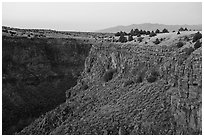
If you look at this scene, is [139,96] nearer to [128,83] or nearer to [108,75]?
[128,83]

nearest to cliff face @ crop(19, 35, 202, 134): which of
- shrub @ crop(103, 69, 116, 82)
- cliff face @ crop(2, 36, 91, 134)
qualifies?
shrub @ crop(103, 69, 116, 82)

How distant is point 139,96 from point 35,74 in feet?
65.6

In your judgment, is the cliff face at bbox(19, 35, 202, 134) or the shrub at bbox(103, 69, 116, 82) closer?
the cliff face at bbox(19, 35, 202, 134)

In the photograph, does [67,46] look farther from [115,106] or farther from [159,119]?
[159,119]

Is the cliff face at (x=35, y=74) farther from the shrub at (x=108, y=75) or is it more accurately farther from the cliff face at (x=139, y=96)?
the shrub at (x=108, y=75)

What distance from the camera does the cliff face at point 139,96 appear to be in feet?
46.9

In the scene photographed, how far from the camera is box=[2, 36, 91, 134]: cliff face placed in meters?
29.6

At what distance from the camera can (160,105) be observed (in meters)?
16.1

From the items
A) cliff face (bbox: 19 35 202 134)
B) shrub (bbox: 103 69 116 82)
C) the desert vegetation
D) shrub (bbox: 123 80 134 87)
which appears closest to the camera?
cliff face (bbox: 19 35 202 134)

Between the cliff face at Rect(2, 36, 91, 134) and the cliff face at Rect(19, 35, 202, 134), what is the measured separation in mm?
6104

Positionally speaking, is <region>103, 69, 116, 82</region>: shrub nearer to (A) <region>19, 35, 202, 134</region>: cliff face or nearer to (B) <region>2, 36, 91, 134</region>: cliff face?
(A) <region>19, 35, 202, 134</region>: cliff face

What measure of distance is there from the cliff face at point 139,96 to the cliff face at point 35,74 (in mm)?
6104

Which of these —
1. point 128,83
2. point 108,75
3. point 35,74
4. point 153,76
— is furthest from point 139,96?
point 35,74

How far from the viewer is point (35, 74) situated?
34.8m
